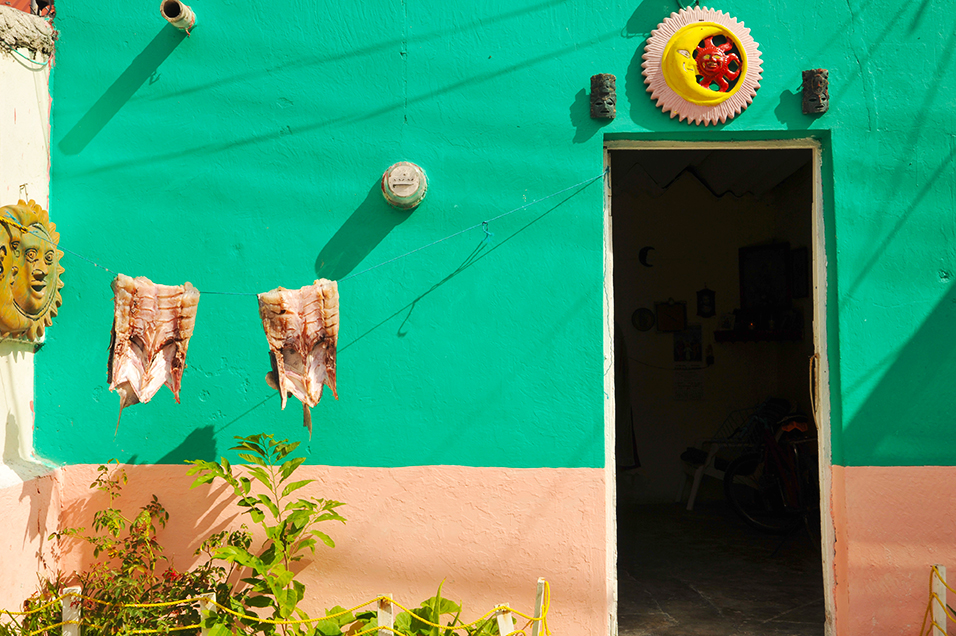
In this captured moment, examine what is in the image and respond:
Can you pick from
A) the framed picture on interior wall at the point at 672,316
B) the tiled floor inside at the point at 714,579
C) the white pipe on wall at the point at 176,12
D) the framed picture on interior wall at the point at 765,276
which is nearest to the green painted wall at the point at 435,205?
the white pipe on wall at the point at 176,12

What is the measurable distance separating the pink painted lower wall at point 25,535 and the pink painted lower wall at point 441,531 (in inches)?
3.2

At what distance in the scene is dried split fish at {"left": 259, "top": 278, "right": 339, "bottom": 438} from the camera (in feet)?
9.48

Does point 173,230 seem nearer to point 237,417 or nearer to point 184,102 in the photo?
point 184,102

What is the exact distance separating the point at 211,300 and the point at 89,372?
2.39 feet

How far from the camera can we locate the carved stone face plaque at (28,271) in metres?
3.12

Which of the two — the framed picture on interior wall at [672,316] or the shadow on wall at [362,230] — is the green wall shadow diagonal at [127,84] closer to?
the shadow on wall at [362,230]

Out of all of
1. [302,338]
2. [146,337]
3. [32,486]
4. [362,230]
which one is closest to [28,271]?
[146,337]

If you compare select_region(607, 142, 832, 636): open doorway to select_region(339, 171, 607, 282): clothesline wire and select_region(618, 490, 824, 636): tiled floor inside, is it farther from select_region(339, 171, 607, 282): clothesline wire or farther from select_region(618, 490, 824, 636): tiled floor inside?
select_region(339, 171, 607, 282): clothesline wire

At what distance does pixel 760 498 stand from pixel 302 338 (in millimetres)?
4502

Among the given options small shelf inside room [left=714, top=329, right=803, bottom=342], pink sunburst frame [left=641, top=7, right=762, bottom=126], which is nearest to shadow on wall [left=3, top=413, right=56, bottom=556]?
pink sunburst frame [left=641, top=7, right=762, bottom=126]

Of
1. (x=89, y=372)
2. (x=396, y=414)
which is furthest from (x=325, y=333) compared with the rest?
(x=89, y=372)

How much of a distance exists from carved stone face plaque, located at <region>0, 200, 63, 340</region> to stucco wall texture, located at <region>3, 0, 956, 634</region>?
0.32 ft

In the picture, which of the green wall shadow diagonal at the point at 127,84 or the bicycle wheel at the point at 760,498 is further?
the bicycle wheel at the point at 760,498

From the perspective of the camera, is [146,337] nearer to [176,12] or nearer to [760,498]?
[176,12]
